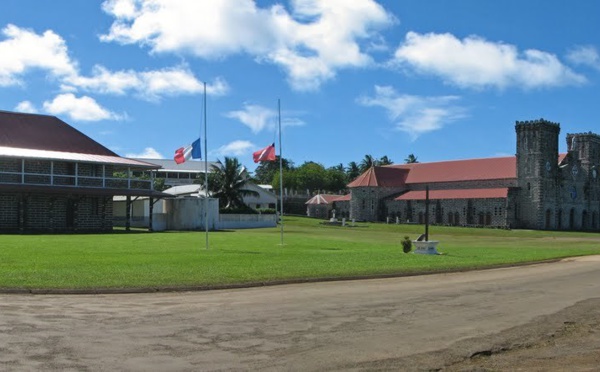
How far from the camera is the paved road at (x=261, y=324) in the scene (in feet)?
25.4

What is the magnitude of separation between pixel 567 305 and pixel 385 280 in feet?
17.9

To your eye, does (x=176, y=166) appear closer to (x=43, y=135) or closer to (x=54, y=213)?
(x=43, y=135)

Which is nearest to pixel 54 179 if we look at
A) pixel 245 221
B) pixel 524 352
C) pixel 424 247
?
pixel 245 221

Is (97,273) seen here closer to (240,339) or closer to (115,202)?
(240,339)

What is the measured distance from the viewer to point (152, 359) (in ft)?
25.2

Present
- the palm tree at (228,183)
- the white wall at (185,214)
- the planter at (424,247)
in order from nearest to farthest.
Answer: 1. the planter at (424,247)
2. the white wall at (185,214)
3. the palm tree at (228,183)

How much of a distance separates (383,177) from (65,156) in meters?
61.6

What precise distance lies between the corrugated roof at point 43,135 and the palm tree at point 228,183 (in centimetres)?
1748

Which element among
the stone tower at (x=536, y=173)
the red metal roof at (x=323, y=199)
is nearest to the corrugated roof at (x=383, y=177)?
the red metal roof at (x=323, y=199)

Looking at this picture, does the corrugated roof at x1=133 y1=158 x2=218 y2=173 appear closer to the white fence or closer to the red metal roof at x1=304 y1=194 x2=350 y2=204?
the red metal roof at x1=304 y1=194 x2=350 y2=204

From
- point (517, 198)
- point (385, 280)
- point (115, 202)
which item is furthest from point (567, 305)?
point (517, 198)

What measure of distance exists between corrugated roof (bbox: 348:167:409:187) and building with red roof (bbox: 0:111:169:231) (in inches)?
2037

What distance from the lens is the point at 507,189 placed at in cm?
8381

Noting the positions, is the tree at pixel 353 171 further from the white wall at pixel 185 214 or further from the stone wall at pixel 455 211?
the white wall at pixel 185 214
